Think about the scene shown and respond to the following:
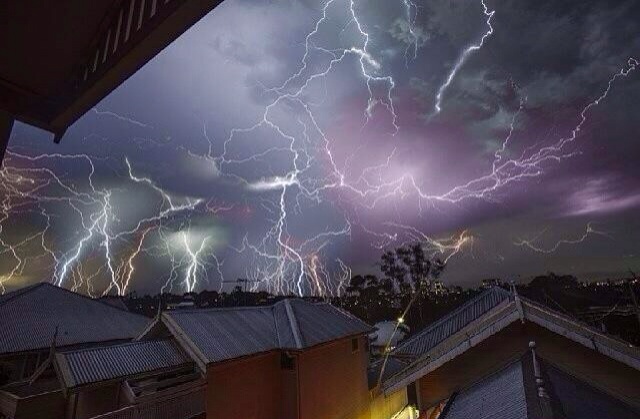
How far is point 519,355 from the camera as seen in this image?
656 cm

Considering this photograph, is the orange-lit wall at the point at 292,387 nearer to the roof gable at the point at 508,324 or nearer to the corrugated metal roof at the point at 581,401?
the roof gable at the point at 508,324

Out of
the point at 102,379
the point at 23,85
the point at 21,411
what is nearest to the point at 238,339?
the point at 102,379

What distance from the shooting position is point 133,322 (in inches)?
958

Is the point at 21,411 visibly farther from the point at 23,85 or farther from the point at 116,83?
the point at 116,83

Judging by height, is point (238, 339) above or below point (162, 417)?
above

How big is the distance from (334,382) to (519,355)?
38.9ft

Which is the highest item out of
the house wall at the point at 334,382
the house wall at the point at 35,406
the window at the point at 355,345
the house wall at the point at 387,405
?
the house wall at the point at 35,406

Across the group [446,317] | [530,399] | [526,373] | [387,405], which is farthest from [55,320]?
[530,399]

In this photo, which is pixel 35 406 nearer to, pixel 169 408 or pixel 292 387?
pixel 169 408

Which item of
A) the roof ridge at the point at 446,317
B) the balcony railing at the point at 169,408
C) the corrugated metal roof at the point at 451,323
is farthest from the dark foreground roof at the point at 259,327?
the corrugated metal roof at the point at 451,323

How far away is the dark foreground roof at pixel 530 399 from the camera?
4.23 meters

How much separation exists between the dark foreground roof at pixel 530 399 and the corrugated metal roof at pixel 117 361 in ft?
28.4

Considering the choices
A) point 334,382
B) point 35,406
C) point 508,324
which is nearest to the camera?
point 508,324

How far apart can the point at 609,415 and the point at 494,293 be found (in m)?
11.9
